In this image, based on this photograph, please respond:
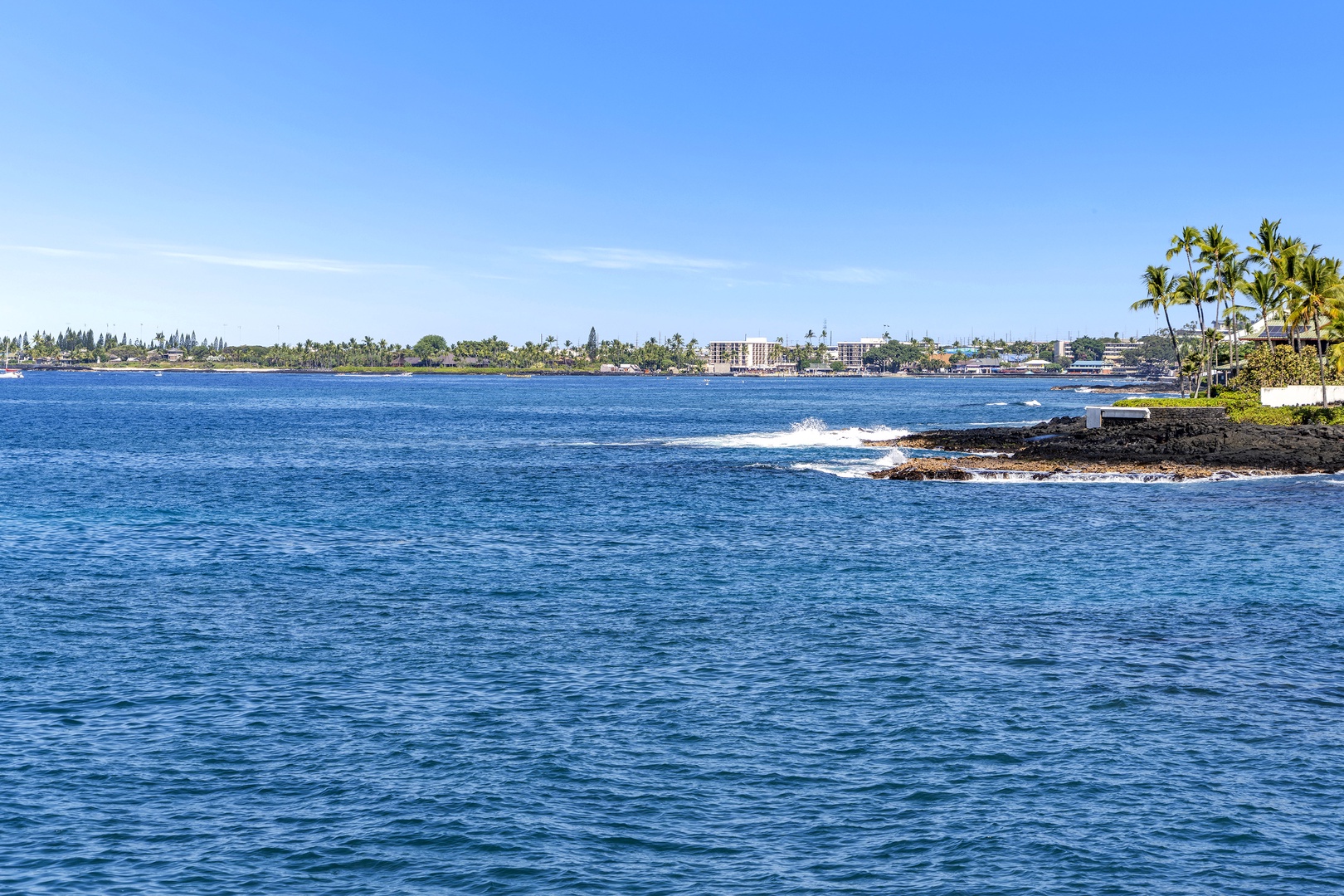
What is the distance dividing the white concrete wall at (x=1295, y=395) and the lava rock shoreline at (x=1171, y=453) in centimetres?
1144

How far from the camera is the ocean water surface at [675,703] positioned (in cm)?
1620

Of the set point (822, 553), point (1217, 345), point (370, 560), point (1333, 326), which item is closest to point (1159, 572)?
point (822, 553)

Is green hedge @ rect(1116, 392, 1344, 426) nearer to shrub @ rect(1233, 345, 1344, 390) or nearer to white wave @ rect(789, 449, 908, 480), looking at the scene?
shrub @ rect(1233, 345, 1344, 390)

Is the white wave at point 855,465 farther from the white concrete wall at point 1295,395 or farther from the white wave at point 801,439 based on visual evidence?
the white concrete wall at point 1295,395

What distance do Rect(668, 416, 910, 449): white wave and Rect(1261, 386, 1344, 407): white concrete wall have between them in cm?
2884

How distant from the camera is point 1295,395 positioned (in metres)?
86.9

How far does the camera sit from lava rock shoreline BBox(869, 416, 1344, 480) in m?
67.8

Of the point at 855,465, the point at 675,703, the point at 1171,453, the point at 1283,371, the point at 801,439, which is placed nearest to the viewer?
the point at 675,703

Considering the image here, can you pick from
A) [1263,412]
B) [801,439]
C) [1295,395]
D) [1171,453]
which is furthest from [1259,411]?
[801,439]

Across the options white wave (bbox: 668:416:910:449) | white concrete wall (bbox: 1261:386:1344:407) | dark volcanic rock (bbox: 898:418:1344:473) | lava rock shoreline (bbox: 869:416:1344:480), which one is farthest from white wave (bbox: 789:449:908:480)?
white concrete wall (bbox: 1261:386:1344:407)

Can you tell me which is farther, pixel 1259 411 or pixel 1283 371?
pixel 1283 371

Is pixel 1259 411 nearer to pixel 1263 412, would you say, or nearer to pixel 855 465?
pixel 1263 412

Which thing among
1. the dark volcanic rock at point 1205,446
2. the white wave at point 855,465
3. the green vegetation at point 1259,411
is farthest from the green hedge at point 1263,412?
the white wave at point 855,465

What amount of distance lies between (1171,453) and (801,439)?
37537 mm
